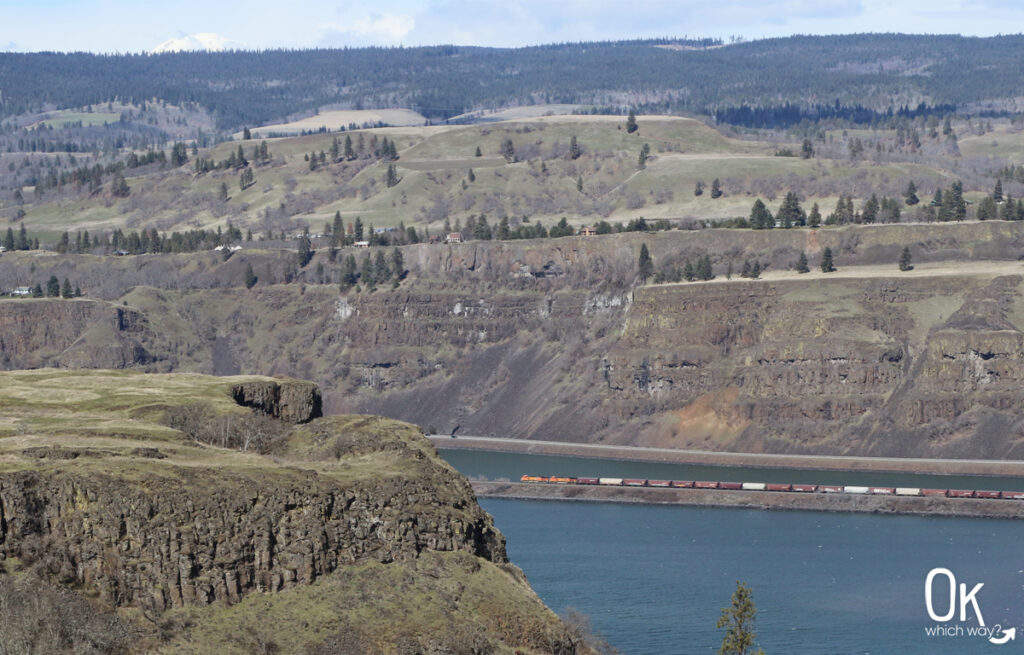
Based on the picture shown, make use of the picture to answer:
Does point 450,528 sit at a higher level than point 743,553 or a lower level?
higher

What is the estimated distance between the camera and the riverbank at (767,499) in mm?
169875

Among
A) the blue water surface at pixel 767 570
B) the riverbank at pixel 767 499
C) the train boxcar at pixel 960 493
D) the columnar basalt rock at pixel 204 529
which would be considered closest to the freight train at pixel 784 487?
the train boxcar at pixel 960 493

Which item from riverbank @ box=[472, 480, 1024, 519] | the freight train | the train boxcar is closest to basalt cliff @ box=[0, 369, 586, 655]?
riverbank @ box=[472, 480, 1024, 519]

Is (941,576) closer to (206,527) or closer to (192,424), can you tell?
(192,424)

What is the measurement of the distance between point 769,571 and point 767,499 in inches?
1593

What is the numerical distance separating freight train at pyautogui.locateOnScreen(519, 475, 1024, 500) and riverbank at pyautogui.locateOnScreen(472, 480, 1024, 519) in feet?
4.30

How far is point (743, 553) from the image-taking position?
147625 millimetres

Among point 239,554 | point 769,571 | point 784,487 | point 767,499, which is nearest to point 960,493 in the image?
point 784,487

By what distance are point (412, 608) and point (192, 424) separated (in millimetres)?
25037

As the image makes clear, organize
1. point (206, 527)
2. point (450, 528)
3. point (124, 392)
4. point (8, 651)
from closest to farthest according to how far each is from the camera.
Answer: point (8, 651) < point (206, 527) < point (450, 528) < point (124, 392)

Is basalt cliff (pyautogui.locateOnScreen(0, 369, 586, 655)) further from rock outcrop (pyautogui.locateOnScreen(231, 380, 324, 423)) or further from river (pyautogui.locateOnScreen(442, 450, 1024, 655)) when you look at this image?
river (pyautogui.locateOnScreen(442, 450, 1024, 655))

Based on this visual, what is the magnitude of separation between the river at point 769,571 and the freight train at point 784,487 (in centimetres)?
733

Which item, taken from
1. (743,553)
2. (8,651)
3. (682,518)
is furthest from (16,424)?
(682,518)

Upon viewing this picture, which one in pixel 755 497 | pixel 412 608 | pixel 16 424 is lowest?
pixel 755 497
